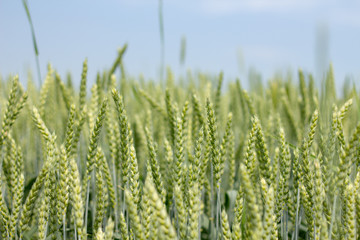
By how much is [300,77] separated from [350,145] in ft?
4.61

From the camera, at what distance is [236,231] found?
70cm

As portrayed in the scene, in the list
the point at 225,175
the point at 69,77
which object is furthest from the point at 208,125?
the point at 69,77

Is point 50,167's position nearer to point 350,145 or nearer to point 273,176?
point 273,176

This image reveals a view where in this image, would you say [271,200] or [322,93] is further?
[322,93]

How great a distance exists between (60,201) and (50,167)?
9 centimetres

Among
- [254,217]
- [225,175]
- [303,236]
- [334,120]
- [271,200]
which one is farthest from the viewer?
[225,175]

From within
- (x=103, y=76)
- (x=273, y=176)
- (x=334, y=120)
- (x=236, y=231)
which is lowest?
(x=236, y=231)

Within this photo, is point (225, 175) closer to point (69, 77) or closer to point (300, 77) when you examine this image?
point (300, 77)

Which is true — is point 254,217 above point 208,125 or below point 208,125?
below

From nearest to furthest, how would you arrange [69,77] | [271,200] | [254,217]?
1. [254,217]
2. [271,200]
3. [69,77]

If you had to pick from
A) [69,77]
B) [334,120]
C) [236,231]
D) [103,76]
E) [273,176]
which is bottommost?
[236,231]

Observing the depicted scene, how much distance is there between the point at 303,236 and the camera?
4.50 ft

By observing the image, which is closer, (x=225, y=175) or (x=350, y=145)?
(x=350, y=145)

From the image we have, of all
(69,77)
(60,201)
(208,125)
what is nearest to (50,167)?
(60,201)
